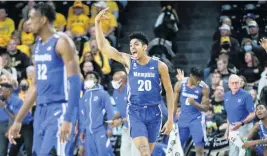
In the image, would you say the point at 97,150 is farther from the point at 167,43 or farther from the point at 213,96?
the point at 167,43

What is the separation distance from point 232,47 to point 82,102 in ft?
17.6

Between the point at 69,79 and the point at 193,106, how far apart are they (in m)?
7.25

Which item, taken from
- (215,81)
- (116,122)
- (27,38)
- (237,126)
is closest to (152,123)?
(116,122)

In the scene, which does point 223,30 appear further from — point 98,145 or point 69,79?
point 69,79

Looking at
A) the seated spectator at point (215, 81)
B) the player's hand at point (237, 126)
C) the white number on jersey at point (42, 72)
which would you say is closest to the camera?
the white number on jersey at point (42, 72)

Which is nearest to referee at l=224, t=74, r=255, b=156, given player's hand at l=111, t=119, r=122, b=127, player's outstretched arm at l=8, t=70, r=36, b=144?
player's hand at l=111, t=119, r=122, b=127

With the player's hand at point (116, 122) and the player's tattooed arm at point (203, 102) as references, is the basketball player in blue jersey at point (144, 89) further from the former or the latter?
the player's tattooed arm at point (203, 102)

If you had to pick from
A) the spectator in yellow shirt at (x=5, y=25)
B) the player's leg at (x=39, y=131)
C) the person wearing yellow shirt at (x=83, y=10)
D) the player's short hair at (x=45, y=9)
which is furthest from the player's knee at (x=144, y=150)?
the person wearing yellow shirt at (x=83, y=10)

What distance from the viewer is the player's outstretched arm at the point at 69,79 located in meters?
8.02

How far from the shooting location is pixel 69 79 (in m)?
8.13

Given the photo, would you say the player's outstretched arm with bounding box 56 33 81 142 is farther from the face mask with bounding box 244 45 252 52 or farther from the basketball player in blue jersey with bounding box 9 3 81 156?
the face mask with bounding box 244 45 252 52

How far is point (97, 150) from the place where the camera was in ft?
46.6

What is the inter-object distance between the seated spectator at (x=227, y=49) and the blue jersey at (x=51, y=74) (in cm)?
1015

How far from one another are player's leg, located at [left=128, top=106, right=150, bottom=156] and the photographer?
377cm
